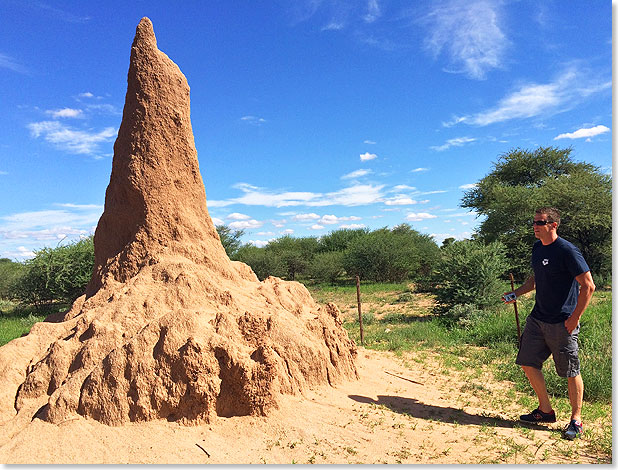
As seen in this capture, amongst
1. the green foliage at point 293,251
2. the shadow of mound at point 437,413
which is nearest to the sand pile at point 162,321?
the shadow of mound at point 437,413

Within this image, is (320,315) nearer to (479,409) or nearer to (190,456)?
(479,409)

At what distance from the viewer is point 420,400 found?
4.55 meters

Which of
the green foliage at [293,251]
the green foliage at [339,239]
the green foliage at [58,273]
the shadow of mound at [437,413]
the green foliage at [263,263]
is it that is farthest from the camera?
the green foliage at [339,239]

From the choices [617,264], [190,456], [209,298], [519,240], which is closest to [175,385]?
[190,456]

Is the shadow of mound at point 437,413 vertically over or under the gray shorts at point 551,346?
under

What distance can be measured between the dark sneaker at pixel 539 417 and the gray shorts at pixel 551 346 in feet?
1.60

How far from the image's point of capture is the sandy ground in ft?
10.3

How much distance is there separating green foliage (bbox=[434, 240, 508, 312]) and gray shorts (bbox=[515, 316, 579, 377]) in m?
6.39

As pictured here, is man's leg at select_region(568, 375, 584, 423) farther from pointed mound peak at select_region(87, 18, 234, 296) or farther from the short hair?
pointed mound peak at select_region(87, 18, 234, 296)

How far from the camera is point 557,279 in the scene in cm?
346

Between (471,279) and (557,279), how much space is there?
7.31 meters

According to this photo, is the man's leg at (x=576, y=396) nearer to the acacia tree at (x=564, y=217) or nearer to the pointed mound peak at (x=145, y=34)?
the pointed mound peak at (x=145, y=34)

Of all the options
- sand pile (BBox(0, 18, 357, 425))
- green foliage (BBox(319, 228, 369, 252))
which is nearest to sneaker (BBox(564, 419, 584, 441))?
sand pile (BBox(0, 18, 357, 425))

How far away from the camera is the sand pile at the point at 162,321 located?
3.51 m
